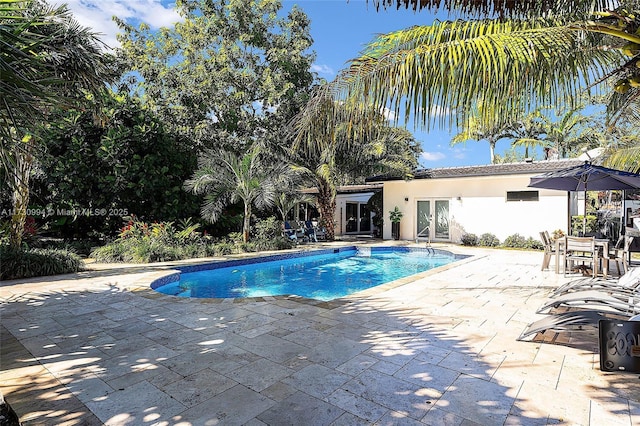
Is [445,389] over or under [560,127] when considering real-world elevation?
under

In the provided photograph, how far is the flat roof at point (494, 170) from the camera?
18031 millimetres

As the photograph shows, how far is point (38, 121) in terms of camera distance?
2.99 metres

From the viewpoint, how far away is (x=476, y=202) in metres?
20.3

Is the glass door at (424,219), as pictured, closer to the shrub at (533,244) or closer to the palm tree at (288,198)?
the shrub at (533,244)

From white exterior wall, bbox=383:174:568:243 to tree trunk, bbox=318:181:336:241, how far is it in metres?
4.13

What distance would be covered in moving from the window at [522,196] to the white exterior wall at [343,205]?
9.91m

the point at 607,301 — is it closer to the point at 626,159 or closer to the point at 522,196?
the point at 626,159

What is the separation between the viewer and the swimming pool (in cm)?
1070

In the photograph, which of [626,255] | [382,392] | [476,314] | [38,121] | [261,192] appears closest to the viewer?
[38,121]

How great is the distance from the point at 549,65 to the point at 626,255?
7775mm

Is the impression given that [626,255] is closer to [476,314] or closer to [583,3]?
[476,314]

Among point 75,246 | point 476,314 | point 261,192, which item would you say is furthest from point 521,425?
point 75,246

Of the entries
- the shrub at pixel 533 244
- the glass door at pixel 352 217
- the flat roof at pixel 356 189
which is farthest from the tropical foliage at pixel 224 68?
the shrub at pixel 533 244

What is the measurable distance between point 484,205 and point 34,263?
20286 millimetres
